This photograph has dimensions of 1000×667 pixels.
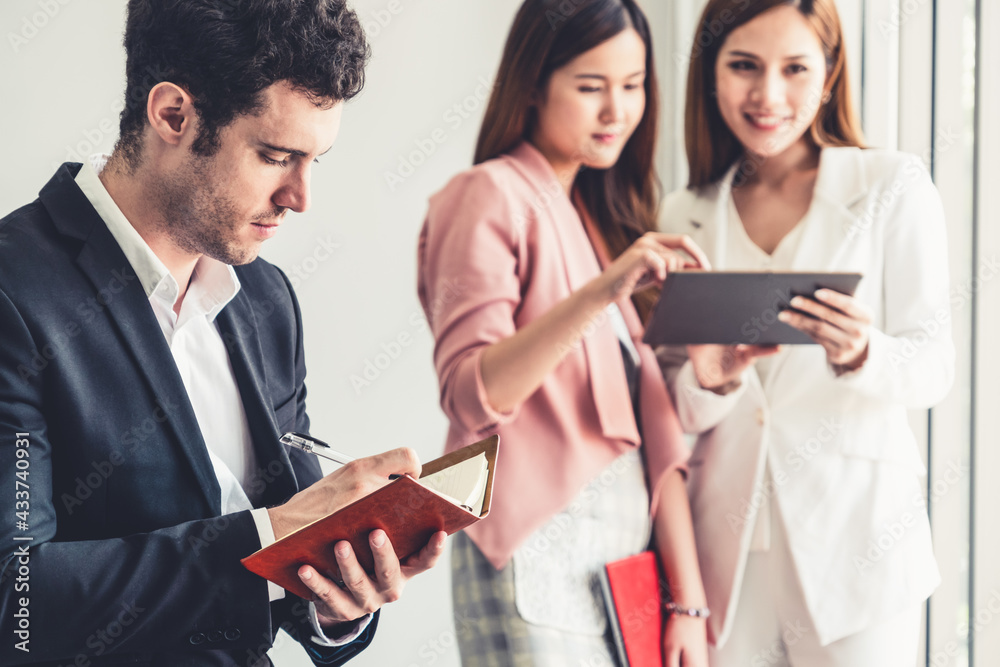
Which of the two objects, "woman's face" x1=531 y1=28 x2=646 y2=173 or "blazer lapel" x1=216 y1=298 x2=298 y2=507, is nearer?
"blazer lapel" x1=216 y1=298 x2=298 y2=507

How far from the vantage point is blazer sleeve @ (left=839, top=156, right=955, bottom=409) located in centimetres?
147

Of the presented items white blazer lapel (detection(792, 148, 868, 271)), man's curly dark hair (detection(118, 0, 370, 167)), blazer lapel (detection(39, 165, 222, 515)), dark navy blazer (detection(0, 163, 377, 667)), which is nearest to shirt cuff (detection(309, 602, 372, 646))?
dark navy blazer (detection(0, 163, 377, 667))

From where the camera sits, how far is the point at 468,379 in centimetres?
150

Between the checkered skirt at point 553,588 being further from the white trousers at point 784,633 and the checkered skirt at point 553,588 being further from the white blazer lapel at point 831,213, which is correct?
the white blazer lapel at point 831,213

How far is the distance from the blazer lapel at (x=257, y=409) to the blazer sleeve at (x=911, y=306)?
97 centimetres

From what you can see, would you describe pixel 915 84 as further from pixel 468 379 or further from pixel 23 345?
pixel 23 345

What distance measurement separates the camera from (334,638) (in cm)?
114

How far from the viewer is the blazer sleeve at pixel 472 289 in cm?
152

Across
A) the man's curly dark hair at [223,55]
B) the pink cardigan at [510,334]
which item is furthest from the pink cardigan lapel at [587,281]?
the man's curly dark hair at [223,55]

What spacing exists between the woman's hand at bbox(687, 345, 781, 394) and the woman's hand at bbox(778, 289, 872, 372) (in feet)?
0.42

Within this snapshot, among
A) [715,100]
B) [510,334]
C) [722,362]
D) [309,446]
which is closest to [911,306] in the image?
[722,362]

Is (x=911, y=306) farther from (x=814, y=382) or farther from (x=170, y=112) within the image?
(x=170, y=112)

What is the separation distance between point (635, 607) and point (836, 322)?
600mm

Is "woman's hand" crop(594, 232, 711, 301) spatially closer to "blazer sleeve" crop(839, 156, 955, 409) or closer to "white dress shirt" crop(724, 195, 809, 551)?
"white dress shirt" crop(724, 195, 809, 551)
